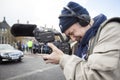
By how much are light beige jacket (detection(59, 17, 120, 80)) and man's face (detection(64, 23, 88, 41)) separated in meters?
0.31

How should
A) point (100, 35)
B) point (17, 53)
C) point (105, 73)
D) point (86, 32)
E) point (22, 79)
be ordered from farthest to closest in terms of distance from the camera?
1. point (17, 53)
2. point (22, 79)
3. point (86, 32)
4. point (100, 35)
5. point (105, 73)

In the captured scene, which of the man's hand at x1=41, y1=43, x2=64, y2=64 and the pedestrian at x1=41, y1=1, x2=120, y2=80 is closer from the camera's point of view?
the pedestrian at x1=41, y1=1, x2=120, y2=80

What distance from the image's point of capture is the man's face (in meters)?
2.37

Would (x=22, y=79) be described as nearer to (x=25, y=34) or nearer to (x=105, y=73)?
(x=25, y=34)

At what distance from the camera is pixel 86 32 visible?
90.0 inches

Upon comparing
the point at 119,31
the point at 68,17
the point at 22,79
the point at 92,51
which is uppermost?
the point at 68,17

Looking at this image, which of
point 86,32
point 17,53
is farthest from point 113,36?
point 17,53

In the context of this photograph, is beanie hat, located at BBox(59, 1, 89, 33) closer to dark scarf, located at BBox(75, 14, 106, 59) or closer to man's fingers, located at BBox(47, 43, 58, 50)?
dark scarf, located at BBox(75, 14, 106, 59)

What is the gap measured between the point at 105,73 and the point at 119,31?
0.31m

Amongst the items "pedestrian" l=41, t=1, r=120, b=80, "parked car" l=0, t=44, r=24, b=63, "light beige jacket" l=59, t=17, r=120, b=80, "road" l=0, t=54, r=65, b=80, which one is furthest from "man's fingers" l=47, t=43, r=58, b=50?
"parked car" l=0, t=44, r=24, b=63

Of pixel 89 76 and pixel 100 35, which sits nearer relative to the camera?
pixel 89 76

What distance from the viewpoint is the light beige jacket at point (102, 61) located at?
1876 mm

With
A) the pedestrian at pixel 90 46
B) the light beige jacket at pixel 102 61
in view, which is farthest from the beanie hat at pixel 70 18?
the light beige jacket at pixel 102 61

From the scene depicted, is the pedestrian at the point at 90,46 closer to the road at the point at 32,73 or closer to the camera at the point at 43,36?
the camera at the point at 43,36
